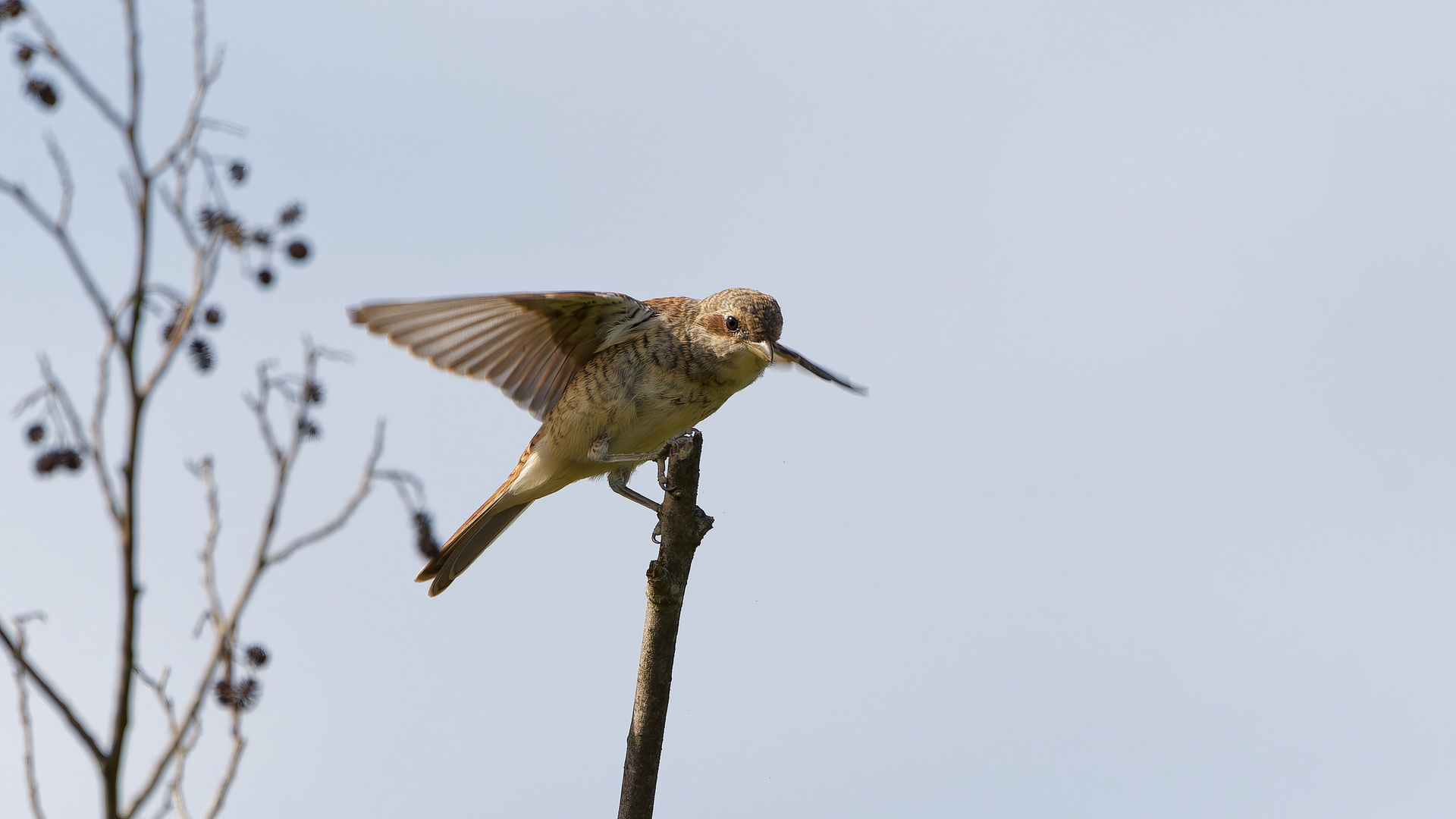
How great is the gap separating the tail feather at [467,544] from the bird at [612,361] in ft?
1.37

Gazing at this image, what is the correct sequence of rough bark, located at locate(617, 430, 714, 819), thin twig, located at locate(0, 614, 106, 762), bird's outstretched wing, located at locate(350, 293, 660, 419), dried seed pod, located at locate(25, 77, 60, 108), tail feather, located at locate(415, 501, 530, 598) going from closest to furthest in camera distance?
thin twig, located at locate(0, 614, 106, 762) → dried seed pod, located at locate(25, 77, 60, 108) → rough bark, located at locate(617, 430, 714, 819) → bird's outstretched wing, located at locate(350, 293, 660, 419) → tail feather, located at locate(415, 501, 530, 598)

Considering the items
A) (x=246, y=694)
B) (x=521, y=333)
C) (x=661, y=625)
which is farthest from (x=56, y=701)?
(x=521, y=333)

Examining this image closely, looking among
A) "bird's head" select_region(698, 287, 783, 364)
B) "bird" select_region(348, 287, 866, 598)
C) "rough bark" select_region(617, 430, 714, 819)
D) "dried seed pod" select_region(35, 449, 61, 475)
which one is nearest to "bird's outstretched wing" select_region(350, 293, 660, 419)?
"bird" select_region(348, 287, 866, 598)

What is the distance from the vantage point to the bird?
624cm

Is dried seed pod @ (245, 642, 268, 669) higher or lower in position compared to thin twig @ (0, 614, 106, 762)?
higher

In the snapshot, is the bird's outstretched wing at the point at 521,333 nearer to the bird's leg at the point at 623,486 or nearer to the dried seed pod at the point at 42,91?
the bird's leg at the point at 623,486


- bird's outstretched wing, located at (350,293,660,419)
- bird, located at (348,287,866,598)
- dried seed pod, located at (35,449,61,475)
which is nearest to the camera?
dried seed pod, located at (35,449,61,475)

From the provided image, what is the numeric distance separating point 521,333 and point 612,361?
0.52 m

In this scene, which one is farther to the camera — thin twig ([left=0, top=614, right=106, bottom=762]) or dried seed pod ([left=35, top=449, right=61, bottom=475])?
dried seed pod ([left=35, top=449, right=61, bottom=475])

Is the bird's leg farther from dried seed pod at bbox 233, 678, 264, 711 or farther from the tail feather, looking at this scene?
dried seed pod at bbox 233, 678, 264, 711

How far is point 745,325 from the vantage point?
20.6 feet

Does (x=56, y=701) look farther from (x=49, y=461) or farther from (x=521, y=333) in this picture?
(x=521, y=333)

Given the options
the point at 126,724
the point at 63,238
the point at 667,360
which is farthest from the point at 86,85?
the point at 667,360

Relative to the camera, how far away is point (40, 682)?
2238mm
